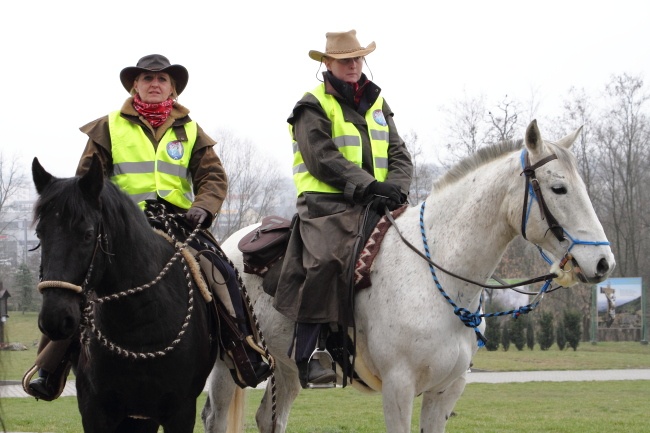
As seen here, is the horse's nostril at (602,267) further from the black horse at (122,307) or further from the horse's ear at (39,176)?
the horse's ear at (39,176)

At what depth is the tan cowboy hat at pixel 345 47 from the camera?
6.67 m

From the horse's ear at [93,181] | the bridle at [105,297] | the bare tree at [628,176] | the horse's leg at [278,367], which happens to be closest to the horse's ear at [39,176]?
the horse's ear at [93,181]

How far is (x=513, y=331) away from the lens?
33.1 metres

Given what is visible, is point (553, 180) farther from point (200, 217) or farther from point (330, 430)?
point (330, 430)

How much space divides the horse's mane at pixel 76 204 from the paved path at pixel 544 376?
16141mm

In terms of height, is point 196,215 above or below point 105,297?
above

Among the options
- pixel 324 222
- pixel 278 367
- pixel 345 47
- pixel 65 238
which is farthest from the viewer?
pixel 278 367

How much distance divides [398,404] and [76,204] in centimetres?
260

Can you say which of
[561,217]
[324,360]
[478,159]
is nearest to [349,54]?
[478,159]

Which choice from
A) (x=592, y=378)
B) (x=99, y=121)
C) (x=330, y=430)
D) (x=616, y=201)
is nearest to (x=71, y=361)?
(x=99, y=121)

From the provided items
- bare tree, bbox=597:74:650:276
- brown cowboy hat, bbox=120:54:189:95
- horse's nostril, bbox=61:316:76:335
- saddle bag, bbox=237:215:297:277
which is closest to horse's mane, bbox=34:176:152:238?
horse's nostril, bbox=61:316:76:335

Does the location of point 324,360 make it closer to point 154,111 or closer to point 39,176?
point 154,111

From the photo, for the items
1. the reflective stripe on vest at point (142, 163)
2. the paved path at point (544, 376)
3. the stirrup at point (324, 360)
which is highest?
the reflective stripe on vest at point (142, 163)

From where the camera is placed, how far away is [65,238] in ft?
14.0
